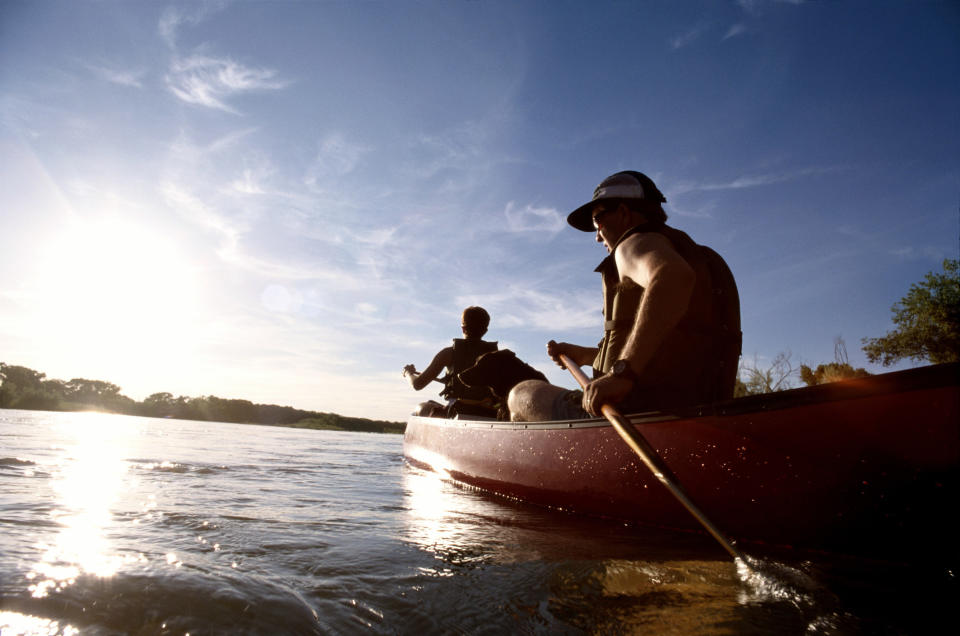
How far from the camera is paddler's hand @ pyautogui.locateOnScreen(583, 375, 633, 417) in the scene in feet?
9.12

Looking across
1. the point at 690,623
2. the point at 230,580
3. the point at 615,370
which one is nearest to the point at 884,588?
the point at 690,623

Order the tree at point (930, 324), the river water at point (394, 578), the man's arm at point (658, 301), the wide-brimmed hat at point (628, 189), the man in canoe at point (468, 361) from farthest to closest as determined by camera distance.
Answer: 1. the tree at point (930, 324)
2. the man in canoe at point (468, 361)
3. the wide-brimmed hat at point (628, 189)
4. the man's arm at point (658, 301)
5. the river water at point (394, 578)

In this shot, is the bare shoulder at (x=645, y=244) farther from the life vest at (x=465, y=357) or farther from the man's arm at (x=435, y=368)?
the man's arm at (x=435, y=368)

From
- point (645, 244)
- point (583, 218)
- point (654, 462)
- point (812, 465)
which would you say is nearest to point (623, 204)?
point (583, 218)

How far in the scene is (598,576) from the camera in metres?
1.91

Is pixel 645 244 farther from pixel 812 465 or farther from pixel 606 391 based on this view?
pixel 812 465

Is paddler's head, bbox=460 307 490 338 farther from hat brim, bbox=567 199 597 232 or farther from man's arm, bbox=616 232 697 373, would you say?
man's arm, bbox=616 232 697 373

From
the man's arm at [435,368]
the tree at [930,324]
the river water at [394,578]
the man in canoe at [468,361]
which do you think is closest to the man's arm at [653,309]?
the river water at [394,578]

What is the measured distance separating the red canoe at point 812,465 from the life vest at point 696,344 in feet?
1.01

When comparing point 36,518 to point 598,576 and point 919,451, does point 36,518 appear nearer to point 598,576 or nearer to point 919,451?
point 598,576

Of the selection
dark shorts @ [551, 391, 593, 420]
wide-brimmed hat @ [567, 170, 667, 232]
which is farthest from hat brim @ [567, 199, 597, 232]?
dark shorts @ [551, 391, 593, 420]

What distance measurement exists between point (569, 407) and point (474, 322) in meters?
3.34

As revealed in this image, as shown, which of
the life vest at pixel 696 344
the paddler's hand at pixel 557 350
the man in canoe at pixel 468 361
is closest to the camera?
the life vest at pixel 696 344

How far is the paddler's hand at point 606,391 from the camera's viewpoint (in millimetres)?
2779
